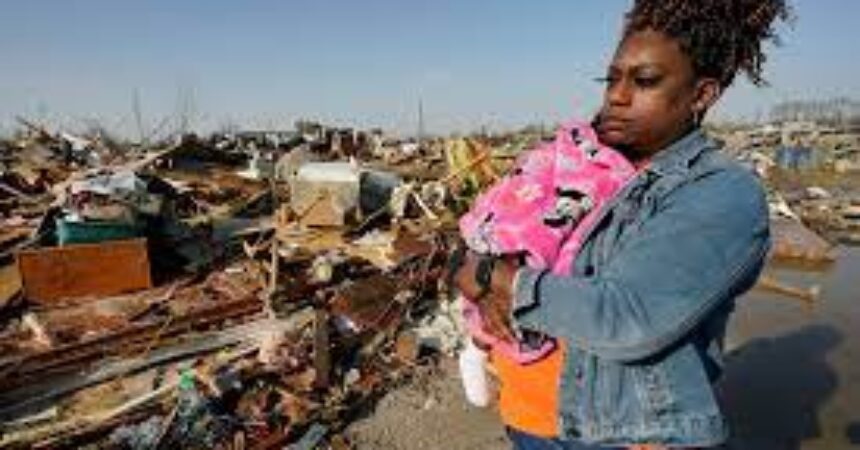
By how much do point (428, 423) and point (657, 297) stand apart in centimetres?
537

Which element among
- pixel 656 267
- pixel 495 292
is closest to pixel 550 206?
pixel 495 292

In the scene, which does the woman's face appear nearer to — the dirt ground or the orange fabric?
the orange fabric

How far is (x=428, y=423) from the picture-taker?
6.72 meters

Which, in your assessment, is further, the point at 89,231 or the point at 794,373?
the point at 89,231

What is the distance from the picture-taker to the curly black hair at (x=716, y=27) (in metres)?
1.74

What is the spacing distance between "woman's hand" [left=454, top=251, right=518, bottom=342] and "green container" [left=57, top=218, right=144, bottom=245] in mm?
7805

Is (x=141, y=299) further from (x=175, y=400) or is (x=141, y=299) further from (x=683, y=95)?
(x=683, y=95)

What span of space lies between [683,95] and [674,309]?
0.47m

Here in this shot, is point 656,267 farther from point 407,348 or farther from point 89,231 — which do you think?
point 89,231

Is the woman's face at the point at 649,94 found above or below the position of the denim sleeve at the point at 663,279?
above

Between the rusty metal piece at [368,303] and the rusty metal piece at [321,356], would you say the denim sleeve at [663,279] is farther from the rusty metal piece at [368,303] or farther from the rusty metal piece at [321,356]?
the rusty metal piece at [368,303]

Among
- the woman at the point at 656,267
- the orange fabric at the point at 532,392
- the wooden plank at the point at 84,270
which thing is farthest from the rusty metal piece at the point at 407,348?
the woman at the point at 656,267

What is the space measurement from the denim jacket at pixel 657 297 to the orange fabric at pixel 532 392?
0.05 metres

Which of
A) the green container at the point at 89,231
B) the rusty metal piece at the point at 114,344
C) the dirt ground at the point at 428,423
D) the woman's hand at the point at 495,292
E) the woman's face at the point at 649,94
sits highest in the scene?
the woman's face at the point at 649,94
